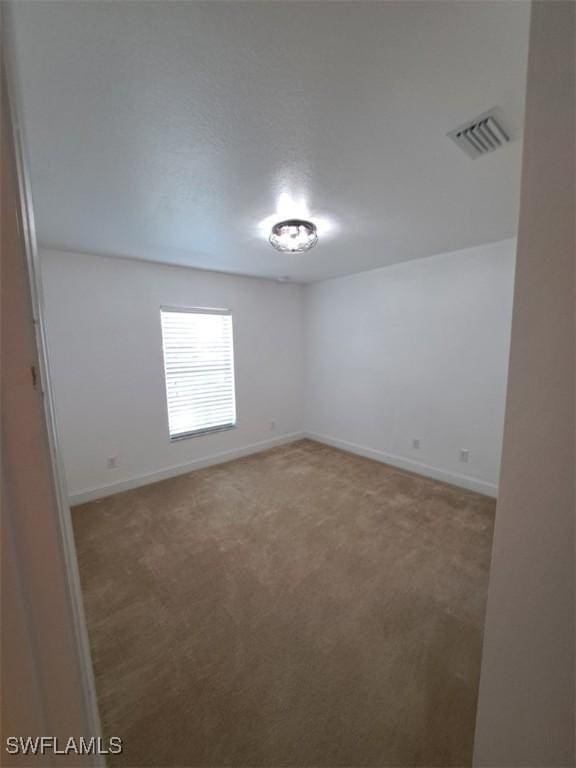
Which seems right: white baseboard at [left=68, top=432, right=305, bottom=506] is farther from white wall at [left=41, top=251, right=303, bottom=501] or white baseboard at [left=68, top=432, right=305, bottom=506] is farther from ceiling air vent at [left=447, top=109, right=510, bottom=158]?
ceiling air vent at [left=447, top=109, right=510, bottom=158]

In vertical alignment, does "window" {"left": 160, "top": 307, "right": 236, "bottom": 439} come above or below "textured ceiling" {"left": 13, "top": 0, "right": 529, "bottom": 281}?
below

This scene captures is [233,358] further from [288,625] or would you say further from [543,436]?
[543,436]

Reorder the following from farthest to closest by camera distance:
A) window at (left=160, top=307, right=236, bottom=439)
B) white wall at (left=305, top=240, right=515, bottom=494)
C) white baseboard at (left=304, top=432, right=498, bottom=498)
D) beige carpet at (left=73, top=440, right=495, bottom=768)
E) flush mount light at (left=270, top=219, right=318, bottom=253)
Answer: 1. window at (left=160, top=307, right=236, bottom=439)
2. white baseboard at (left=304, top=432, right=498, bottom=498)
3. white wall at (left=305, top=240, right=515, bottom=494)
4. flush mount light at (left=270, top=219, right=318, bottom=253)
5. beige carpet at (left=73, top=440, right=495, bottom=768)

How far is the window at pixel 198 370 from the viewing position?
3361mm

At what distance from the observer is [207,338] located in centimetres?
362

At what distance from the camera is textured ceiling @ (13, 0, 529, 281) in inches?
32.8

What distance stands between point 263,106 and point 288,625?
7.80ft

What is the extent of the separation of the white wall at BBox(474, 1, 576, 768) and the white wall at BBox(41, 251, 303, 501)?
10.6 ft

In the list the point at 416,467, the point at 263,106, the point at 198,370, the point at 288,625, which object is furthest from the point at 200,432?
the point at 263,106

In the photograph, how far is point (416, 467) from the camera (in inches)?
134

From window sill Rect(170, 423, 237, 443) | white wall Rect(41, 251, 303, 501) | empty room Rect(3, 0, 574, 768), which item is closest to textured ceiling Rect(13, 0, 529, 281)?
empty room Rect(3, 0, 574, 768)

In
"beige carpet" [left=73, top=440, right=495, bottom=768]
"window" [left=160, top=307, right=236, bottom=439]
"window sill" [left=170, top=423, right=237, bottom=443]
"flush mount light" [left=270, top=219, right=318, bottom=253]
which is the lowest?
"beige carpet" [left=73, top=440, right=495, bottom=768]

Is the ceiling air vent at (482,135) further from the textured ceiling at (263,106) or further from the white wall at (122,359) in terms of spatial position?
the white wall at (122,359)

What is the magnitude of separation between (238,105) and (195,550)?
2551 millimetres
